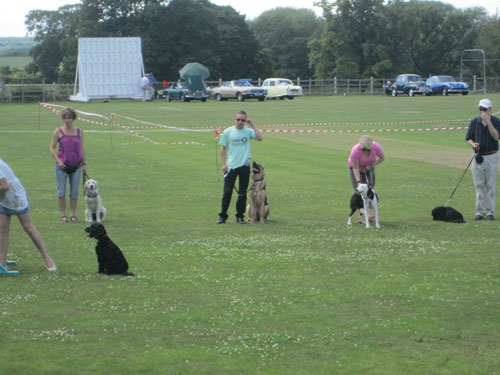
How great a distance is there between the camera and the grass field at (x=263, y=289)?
289 inches

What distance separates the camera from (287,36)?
140875 mm

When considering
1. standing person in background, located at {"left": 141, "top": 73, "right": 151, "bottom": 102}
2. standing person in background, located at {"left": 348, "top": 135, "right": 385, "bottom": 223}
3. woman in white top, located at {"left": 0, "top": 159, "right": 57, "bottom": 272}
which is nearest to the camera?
woman in white top, located at {"left": 0, "top": 159, "right": 57, "bottom": 272}

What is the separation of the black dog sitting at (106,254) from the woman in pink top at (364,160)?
5303 mm

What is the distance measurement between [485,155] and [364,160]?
2.10 metres

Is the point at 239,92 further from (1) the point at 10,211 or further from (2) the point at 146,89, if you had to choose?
(1) the point at 10,211

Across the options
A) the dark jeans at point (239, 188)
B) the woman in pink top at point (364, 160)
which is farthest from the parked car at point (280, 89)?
the woman in pink top at point (364, 160)

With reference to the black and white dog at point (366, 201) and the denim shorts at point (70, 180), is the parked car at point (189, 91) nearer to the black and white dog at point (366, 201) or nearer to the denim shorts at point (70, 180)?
the denim shorts at point (70, 180)

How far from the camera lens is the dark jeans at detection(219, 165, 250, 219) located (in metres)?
14.9

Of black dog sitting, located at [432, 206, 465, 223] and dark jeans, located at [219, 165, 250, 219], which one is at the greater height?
dark jeans, located at [219, 165, 250, 219]

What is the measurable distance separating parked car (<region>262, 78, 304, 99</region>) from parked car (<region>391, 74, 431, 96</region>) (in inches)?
339

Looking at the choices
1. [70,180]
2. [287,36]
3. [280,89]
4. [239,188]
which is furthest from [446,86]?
[287,36]

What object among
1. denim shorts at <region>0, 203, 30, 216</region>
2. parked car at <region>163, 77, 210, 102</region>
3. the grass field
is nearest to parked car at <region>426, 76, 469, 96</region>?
parked car at <region>163, 77, 210, 102</region>

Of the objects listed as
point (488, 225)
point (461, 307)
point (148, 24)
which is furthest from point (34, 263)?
point (148, 24)

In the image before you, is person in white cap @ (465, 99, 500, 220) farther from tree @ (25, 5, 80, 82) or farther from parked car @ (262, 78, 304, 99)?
tree @ (25, 5, 80, 82)
